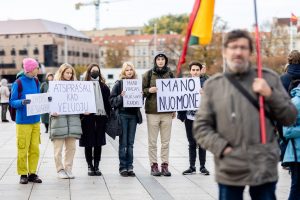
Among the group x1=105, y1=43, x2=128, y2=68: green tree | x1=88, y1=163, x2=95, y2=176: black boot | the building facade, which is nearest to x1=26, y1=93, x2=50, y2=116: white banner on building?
x1=88, y1=163, x2=95, y2=176: black boot

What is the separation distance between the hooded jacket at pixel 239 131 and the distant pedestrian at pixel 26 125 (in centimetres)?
533

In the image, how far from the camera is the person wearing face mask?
421 inches

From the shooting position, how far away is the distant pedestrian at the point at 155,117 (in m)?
10.7

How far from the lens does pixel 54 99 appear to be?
10.5 metres

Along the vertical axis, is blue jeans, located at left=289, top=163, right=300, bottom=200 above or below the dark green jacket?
below

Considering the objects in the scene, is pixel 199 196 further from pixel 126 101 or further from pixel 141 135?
pixel 141 135

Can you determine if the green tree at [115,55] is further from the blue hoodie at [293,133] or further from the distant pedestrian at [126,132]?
the blue hoodie at [293,133]

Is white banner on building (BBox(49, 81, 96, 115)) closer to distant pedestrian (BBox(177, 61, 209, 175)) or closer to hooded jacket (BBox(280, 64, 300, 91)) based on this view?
distant pedestrian (BBox(177, 61, 209, 175))

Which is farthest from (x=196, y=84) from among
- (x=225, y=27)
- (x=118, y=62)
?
(x=118, y=62)

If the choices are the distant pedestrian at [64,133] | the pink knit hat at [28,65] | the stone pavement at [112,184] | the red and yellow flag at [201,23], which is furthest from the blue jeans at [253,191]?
the distant pedestrian at [64,133]

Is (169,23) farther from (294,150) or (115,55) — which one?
(294,150)

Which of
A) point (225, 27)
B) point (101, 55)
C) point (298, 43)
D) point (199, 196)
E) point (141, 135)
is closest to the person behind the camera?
point (199, 196)

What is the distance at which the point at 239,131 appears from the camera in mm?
4637

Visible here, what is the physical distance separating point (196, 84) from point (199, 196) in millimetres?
2839
